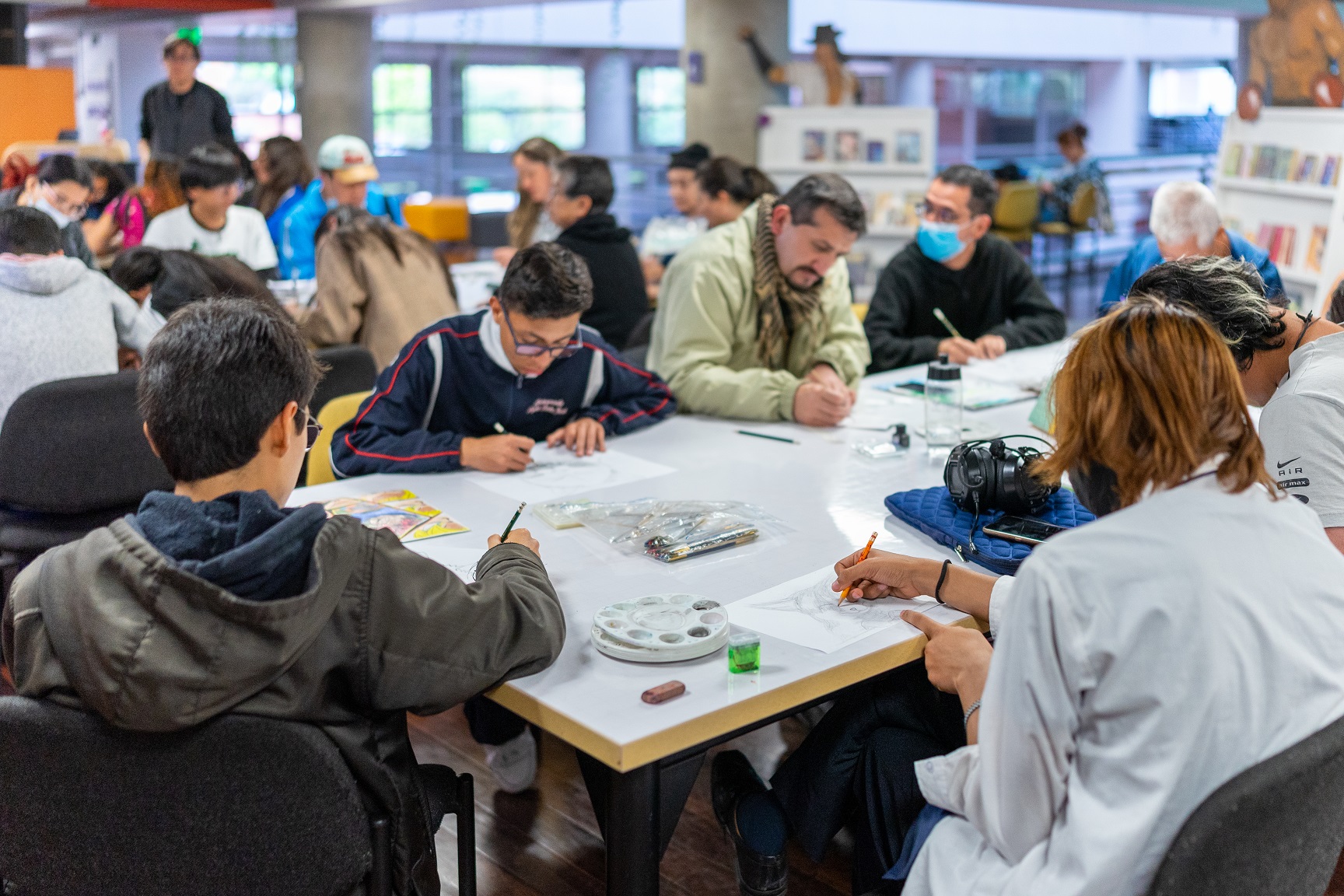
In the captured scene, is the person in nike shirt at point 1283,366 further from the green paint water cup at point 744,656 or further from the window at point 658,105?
the window at point 658,105

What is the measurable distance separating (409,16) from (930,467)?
12096 millimetres

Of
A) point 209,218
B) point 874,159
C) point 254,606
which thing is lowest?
point 254,606

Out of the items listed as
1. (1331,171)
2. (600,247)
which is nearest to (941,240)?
(600,247)

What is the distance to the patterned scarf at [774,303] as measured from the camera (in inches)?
130

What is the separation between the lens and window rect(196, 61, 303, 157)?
1312 cm

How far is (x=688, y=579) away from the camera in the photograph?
6.27ft

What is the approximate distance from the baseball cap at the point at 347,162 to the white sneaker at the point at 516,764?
3.90 metres

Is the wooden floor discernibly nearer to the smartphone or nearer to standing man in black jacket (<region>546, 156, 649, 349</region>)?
the smartphone

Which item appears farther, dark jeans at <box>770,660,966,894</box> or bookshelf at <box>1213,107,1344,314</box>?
bookshelf at <box>1213,107,1344,314</box>

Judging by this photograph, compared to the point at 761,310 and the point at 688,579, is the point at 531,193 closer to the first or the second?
the point at 761,310

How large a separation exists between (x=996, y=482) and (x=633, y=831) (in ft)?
3.20

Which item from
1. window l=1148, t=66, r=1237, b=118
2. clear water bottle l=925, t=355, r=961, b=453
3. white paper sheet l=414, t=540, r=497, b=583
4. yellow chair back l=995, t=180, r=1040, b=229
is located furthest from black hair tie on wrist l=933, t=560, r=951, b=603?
window l=1148, t=66, r=1237, b=118

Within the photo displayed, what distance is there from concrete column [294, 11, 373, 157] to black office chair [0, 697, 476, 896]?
11359mm

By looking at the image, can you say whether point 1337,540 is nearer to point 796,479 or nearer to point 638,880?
point 796,479
